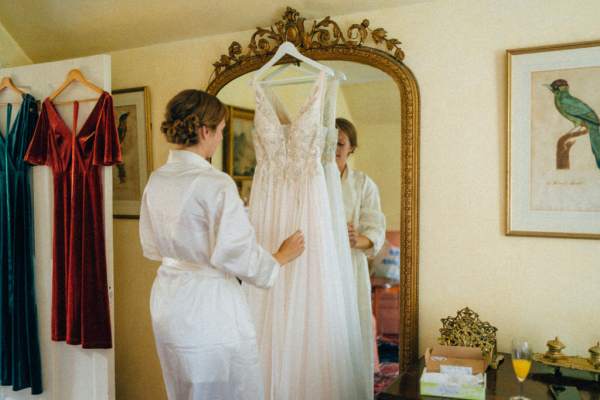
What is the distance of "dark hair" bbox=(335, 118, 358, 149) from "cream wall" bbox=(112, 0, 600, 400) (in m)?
0.26

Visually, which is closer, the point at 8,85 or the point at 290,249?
the point at 290,249

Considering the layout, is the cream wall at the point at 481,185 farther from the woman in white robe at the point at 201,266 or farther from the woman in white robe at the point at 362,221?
the woman in white robe at the point at 201,266

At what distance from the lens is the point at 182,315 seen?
174 cm

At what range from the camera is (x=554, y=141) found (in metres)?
1.86

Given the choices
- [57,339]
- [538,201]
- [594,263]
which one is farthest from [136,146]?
[594,263]

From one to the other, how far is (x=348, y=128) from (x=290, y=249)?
0.54 metres

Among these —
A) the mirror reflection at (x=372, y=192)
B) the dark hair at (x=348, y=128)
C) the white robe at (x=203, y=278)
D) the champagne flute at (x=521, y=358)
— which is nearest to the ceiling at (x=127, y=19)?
the mirror reflection at (x=372, y=192)

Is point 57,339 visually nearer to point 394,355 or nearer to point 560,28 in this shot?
point 394,355

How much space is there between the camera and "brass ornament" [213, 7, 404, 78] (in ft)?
6.91

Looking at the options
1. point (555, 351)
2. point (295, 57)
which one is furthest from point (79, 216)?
point (555, 351)

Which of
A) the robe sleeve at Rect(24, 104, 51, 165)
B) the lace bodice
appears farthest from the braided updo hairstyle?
the robe sleeve at Rect(24, 104, 51, 165)

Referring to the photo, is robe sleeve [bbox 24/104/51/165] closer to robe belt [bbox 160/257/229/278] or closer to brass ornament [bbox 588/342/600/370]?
robe belt [bbox 160/257/229/278]

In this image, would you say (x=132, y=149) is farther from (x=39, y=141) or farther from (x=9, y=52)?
(x=9, y=52)

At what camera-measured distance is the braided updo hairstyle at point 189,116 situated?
5.78 ft
